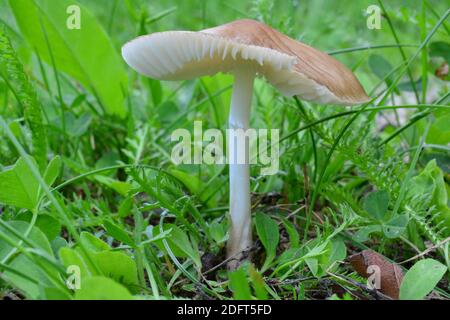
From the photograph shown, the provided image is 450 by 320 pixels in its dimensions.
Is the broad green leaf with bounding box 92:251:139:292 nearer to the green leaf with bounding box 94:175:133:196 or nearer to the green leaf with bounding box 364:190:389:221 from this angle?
the green leaf with bounding box 94:175:133:196

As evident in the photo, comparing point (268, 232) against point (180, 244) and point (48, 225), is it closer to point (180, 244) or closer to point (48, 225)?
point (180, 244)

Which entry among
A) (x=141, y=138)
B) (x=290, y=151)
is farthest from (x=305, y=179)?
(x=141, y=138)

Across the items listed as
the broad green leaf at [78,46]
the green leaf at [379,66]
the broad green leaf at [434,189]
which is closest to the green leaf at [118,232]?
the broad green leaf at [434,189]

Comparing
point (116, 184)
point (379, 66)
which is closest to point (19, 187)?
point (116, 184)

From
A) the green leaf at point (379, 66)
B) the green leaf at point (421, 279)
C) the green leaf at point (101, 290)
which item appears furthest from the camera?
the green leaf at point (379, 66)

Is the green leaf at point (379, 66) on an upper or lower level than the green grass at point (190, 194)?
upper

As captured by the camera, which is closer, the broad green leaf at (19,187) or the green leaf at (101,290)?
the green leaf at (101,290)

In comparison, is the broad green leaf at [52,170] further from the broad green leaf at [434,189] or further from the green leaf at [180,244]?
the broad green leaf at [434,189]
